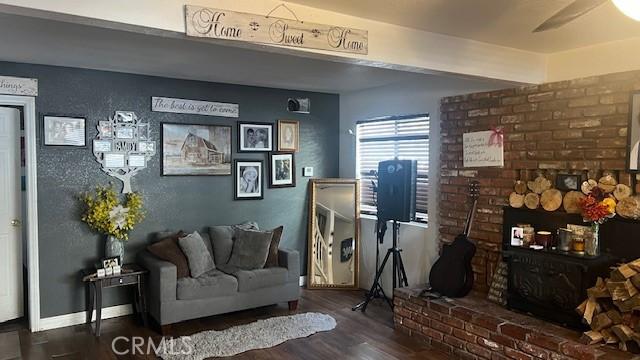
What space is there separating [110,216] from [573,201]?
376 centimetres

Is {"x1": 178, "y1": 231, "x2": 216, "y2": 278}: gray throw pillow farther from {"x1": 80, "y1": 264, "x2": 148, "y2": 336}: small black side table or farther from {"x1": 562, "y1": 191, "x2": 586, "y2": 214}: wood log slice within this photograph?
{"x1": 562, "y1": 191, "x2": 586, "y2": 214}: wood log slice

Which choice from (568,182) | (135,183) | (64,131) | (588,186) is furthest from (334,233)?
(64,131)

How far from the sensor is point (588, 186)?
3311 mm

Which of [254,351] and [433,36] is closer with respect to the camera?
[433,36]

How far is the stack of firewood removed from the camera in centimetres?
274

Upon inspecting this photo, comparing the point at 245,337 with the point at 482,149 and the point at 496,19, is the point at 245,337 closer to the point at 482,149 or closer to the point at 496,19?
the point at 482,149

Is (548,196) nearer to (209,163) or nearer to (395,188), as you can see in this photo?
(395,188)

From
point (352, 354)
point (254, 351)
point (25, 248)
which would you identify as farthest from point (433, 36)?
point (25, 248)

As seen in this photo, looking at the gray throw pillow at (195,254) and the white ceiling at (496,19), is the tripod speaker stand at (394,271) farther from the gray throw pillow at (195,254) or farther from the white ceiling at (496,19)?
the white ceiling at (496,19)

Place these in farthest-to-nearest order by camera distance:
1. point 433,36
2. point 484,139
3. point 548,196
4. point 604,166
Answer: point 484,139 < point 548,196 < point 604,166 < point 433,36

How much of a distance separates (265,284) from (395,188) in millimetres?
1534

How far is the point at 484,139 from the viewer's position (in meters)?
4.01

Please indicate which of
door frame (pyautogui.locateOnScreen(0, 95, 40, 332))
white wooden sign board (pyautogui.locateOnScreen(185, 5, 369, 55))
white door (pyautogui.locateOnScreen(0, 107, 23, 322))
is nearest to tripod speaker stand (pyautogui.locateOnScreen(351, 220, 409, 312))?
white wooden sign board (pyautogui.locateOnScreen(185, 5, 369, 55))

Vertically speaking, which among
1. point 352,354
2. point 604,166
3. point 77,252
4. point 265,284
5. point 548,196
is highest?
point 604,166
